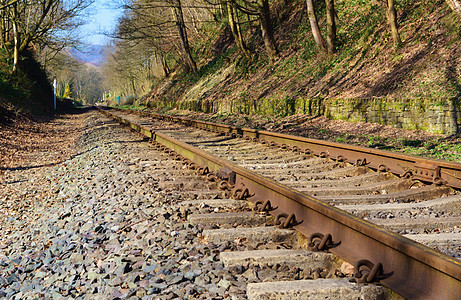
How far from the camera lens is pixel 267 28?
20.1 meters

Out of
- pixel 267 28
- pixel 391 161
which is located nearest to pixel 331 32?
pixel 267 28

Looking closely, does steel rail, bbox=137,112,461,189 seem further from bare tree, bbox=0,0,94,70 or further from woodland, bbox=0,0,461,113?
bare tree, bbox=0,0,94,70

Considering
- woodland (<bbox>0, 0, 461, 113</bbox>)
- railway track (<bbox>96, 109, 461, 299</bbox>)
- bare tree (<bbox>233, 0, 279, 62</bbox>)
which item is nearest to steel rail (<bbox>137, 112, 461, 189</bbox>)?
railway track (<bbox>96, 109, 461, 299</bbox>)

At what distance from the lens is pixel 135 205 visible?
13.9ft

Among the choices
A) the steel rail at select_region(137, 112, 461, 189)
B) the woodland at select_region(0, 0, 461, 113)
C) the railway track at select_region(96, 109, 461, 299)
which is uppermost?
the woodland at select_region(0, 0, 461, 113)

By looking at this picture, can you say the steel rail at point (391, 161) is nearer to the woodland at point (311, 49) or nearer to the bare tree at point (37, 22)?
the woodland at point (311, 49)

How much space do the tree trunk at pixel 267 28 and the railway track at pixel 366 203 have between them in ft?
42.4

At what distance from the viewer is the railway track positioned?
225 centimetres

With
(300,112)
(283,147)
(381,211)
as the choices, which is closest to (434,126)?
(283,147)

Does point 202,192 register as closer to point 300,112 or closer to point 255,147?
point 255,147

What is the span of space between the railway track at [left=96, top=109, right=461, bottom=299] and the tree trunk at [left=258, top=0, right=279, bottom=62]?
1293 centimetres

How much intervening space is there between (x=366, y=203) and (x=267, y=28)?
1731 cm

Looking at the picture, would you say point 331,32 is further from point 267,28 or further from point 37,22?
point 37,22

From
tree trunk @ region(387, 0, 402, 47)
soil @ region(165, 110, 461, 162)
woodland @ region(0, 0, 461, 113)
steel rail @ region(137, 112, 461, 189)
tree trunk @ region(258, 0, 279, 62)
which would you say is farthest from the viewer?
tree trunk @ region(258, 0, 279, 62)
